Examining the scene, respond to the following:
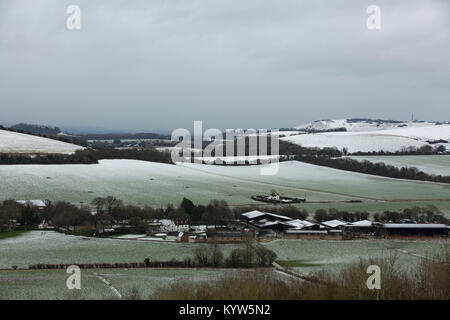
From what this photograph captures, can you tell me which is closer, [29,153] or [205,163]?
[29,153]

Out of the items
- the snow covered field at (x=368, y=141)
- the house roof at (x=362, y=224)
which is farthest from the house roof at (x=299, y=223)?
the snow covered field at (x=368, y=141)

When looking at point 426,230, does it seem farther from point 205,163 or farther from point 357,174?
point 205,163

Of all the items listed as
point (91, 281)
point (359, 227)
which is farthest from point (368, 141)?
point (91, 281)

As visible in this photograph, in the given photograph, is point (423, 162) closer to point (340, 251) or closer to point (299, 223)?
point (299, 223)

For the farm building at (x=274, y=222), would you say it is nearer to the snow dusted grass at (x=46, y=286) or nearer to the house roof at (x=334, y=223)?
the house roof at (x=334, y=223)

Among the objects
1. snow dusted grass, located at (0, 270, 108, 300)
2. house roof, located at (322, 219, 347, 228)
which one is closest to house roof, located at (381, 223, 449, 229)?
house roof, located at (322, 219, 347, 228)

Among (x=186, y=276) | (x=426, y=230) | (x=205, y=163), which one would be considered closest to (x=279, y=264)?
(x=186, y=276)
